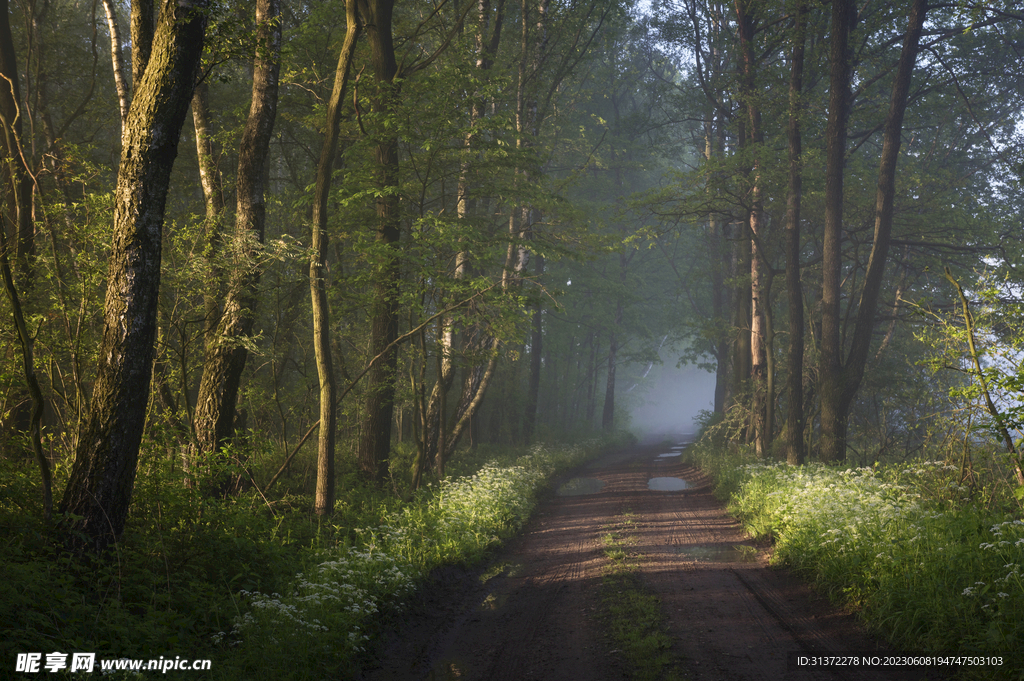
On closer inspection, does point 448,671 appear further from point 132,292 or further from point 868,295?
point 868,295

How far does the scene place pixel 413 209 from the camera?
47.3 ft

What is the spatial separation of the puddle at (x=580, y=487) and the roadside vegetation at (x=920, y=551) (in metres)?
6.31

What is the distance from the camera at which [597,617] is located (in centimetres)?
638

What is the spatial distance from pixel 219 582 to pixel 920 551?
7.51 m

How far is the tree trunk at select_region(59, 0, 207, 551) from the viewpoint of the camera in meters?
5.90

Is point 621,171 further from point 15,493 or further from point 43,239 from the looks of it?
point 15,493

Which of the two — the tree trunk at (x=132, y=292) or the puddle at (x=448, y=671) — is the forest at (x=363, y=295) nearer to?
the tree trunk at (x=132, y=292)

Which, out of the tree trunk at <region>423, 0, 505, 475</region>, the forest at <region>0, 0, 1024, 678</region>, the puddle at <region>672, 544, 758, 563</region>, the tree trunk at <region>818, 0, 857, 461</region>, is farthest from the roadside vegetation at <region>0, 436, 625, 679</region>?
the tree trunk at <region>818, 0, 857, 461</region>

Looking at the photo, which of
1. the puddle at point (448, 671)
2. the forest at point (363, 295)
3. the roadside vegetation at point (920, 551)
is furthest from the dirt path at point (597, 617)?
the forest at point (363, 295)

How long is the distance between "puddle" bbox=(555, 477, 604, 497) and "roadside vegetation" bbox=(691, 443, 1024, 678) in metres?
6.31

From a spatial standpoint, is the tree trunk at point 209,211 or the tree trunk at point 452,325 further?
the tree trunk at point 452,325

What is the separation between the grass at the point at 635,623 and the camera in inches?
200

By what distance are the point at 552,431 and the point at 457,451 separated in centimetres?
1078

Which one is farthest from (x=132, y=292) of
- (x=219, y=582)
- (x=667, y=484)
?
(x=667, y=484)
